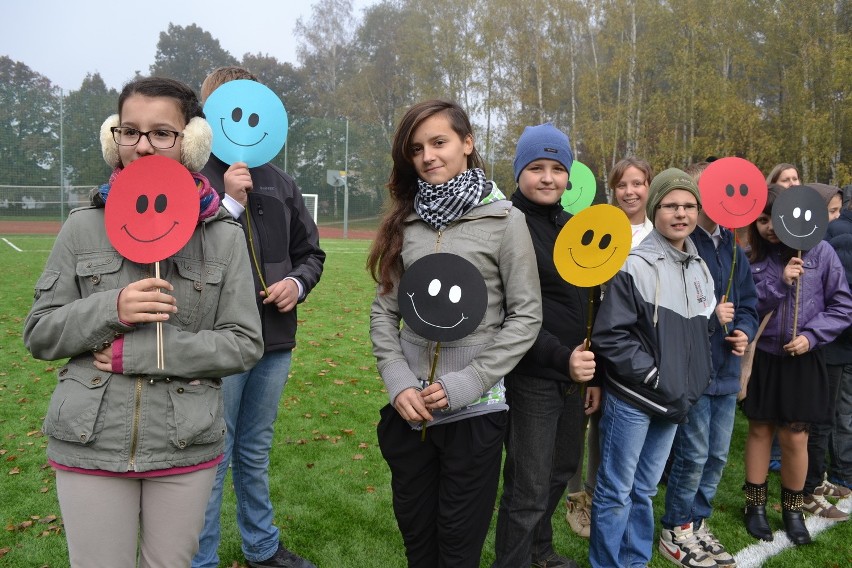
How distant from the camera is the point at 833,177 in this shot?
1858 centimetres

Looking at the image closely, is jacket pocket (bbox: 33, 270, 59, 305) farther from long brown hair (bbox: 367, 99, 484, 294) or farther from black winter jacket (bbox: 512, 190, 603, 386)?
black winter jacket (bbox: 512, 190, 603, 386)

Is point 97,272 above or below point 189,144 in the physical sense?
below

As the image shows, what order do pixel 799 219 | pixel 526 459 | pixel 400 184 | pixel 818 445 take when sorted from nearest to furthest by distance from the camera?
pixel 400 184 → pixel 526 459 → pixel 799 219 → pixel 818 445

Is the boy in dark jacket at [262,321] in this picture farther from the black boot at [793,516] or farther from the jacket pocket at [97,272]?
the black boot at [793,516]

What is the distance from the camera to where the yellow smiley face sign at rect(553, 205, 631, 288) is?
2072mm

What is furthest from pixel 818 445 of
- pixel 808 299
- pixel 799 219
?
pixel 799 219

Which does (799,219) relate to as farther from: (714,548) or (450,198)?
(450,198)

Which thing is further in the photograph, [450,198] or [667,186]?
[667,186]

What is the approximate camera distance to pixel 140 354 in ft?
4.99

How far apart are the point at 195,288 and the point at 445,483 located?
986mm

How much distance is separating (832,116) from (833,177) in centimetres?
184

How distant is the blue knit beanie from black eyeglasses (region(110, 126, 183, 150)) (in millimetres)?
1262

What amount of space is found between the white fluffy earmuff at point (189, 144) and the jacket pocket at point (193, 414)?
1.93ft

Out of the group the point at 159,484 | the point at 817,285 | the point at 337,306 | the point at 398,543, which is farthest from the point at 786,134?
the point at 159,484
